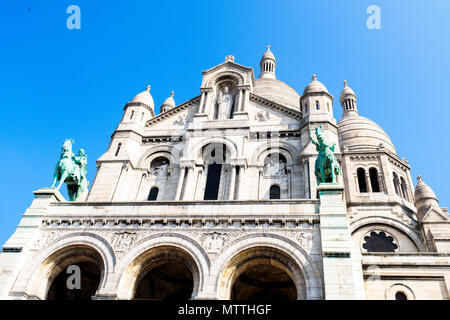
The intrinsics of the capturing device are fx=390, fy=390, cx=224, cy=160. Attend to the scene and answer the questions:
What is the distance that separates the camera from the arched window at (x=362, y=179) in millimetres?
31562

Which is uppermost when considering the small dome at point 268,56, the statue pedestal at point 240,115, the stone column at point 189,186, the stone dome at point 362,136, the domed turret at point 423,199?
the small dome at point 268,56

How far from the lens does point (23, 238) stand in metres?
16.7

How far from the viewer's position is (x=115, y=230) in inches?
643

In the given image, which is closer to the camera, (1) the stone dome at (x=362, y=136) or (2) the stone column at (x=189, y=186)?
(2) the stone column at (x=189, y=186)

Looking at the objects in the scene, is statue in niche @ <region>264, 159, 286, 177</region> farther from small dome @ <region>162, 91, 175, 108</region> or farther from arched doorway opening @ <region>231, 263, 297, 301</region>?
small dome @ <region>162, 91, 175, 108</region>

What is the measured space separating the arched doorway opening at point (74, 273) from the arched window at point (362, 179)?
21.9m

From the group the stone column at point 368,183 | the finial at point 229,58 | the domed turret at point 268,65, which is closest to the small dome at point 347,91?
the domed turret at point 268,65

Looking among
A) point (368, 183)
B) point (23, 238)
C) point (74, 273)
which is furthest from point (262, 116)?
point (23, 238)

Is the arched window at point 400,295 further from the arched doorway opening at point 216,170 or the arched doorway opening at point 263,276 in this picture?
the arched doorway opening at point 216,170

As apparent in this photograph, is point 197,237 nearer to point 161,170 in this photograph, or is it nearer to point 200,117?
point 161,170

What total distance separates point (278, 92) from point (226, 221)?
29661mm

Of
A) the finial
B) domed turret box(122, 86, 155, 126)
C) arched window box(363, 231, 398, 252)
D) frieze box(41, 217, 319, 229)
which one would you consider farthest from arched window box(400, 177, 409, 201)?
domed turret box(122, 86, 155, 126)
